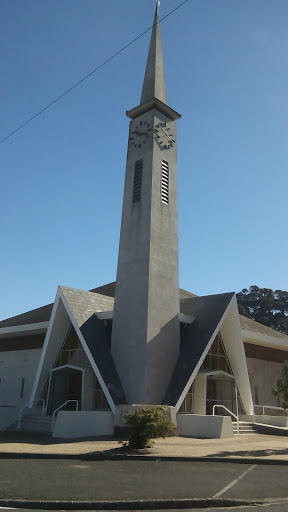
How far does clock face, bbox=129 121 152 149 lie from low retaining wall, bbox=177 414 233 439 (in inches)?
476

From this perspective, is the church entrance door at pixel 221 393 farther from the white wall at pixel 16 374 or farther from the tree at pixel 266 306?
the tree at pixel 266 306

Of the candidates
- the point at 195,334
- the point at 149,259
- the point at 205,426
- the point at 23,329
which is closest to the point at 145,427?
the point at 205,426

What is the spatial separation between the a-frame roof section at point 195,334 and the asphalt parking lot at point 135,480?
297 inches

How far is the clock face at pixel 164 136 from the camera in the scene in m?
21.0

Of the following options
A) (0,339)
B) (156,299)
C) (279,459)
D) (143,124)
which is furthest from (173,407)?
(0,339)

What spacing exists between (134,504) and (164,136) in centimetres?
1762

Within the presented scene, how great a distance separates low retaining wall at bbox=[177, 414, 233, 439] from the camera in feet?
52.1

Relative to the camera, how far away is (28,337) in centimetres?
2578

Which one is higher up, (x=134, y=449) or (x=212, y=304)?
(x=212, y=304)

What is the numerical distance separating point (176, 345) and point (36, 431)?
21.7ft

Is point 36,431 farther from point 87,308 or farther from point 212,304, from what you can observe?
point 212,304

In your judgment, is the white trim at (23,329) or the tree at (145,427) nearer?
the tree at (145,427)

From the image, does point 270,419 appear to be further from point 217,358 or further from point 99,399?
point 99,399

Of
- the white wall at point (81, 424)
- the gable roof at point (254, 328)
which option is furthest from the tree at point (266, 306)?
the white wall at point (81, 424)
